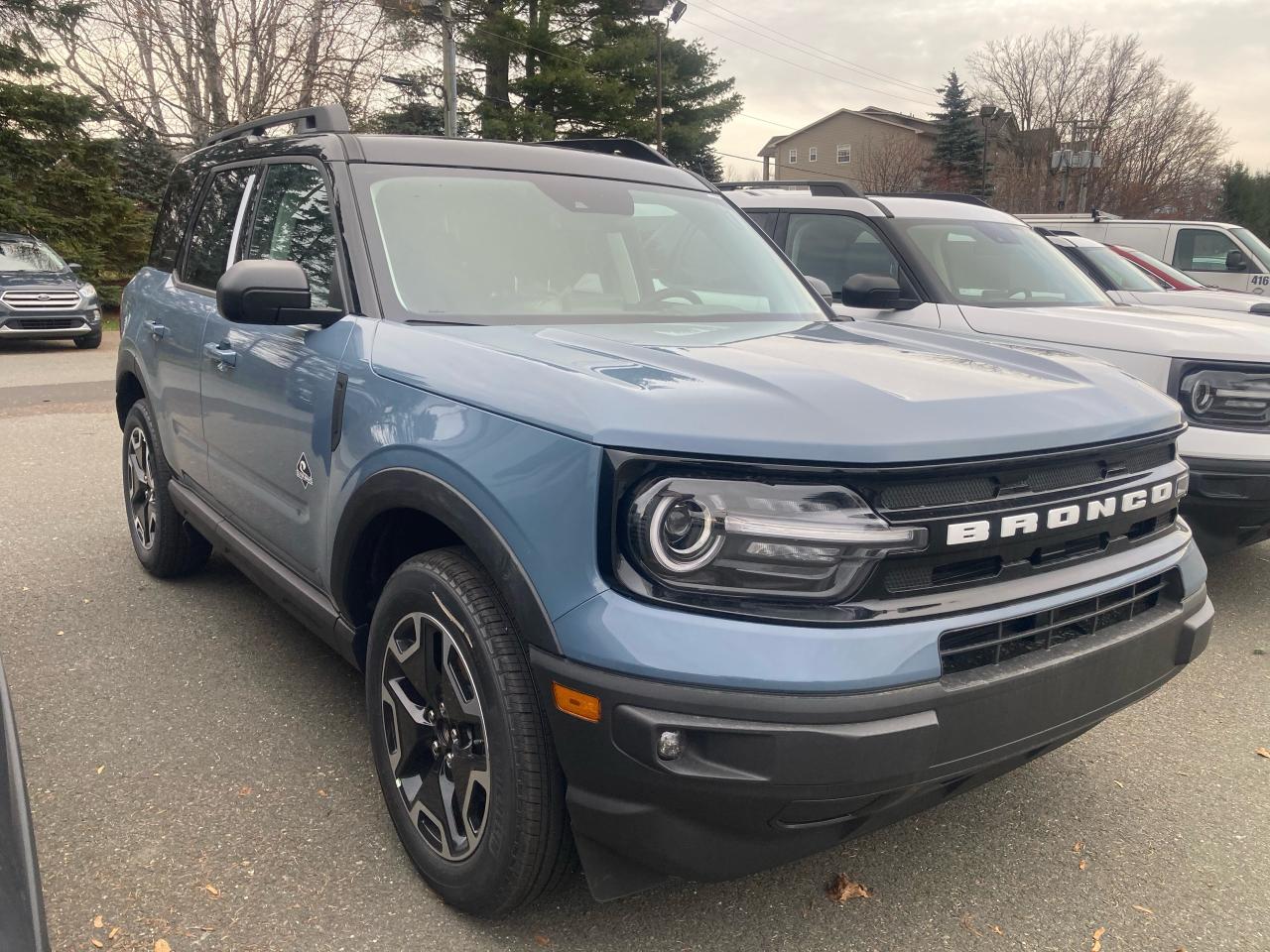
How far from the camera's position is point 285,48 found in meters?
25.9

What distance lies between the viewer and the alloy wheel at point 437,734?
7.30ft

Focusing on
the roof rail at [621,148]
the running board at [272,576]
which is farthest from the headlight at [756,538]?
the roof rail at [621,148]

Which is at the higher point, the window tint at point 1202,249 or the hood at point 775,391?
the window tint at point 1202,249

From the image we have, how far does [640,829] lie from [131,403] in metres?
3.98

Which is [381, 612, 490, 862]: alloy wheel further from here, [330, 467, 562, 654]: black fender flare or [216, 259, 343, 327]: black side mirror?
[216, 259, 343, 327]: black side mirror

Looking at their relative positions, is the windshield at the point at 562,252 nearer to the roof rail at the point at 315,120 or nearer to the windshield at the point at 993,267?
the roof rail at the point at 315,120

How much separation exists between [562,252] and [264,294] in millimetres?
935

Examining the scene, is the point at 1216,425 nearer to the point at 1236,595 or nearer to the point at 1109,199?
the point at 1236,595

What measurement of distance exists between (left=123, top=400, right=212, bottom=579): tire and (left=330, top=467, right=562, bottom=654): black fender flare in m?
2.06

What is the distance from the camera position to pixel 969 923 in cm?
239

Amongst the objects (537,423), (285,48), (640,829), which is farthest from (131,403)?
(285,48)

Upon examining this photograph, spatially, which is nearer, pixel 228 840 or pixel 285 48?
pixel 228 840

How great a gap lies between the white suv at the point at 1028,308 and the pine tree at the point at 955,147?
144 ft

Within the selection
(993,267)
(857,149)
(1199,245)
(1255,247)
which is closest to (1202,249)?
(1199,245)
